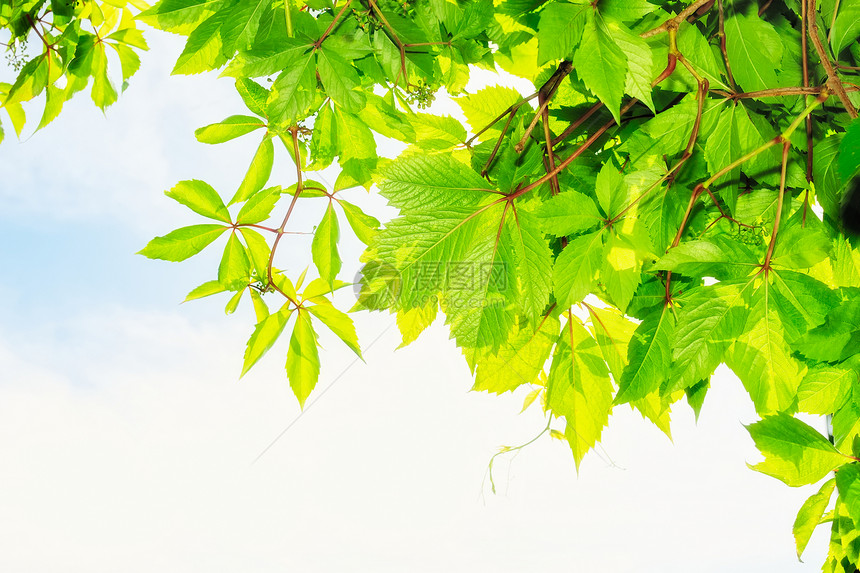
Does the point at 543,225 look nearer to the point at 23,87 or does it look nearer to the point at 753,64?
the point at 753,64

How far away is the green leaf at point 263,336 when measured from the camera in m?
0.55

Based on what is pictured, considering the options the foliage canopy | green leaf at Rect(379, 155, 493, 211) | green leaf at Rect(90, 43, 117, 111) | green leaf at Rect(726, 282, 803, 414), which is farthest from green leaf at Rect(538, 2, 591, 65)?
green leaf at Rect(90, 43, 117, 111)

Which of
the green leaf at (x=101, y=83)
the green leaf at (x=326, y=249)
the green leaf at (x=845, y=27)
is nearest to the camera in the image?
the green leaf at (x=845, y=27)

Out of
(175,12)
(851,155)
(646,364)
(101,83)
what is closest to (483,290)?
(646,364)

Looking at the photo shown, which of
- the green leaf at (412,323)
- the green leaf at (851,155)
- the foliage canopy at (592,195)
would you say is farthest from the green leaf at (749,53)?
the green leaf at (412,323)

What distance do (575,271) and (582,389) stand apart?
0.58 feet

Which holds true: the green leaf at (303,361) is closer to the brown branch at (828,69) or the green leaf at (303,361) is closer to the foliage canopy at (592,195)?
the foliage canopy at (592,195)

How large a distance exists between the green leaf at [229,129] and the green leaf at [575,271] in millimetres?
347

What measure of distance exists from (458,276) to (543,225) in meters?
0.07

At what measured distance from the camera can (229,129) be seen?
0.58 m

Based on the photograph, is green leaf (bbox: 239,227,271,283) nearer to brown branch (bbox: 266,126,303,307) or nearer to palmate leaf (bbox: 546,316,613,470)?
brown branch (bbox: 266,126,303,307)

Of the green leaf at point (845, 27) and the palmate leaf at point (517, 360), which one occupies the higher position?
the palmate leaf at point (517, 360)

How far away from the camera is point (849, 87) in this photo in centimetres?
41

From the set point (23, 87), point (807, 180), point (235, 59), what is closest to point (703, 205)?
point (807, 180)
